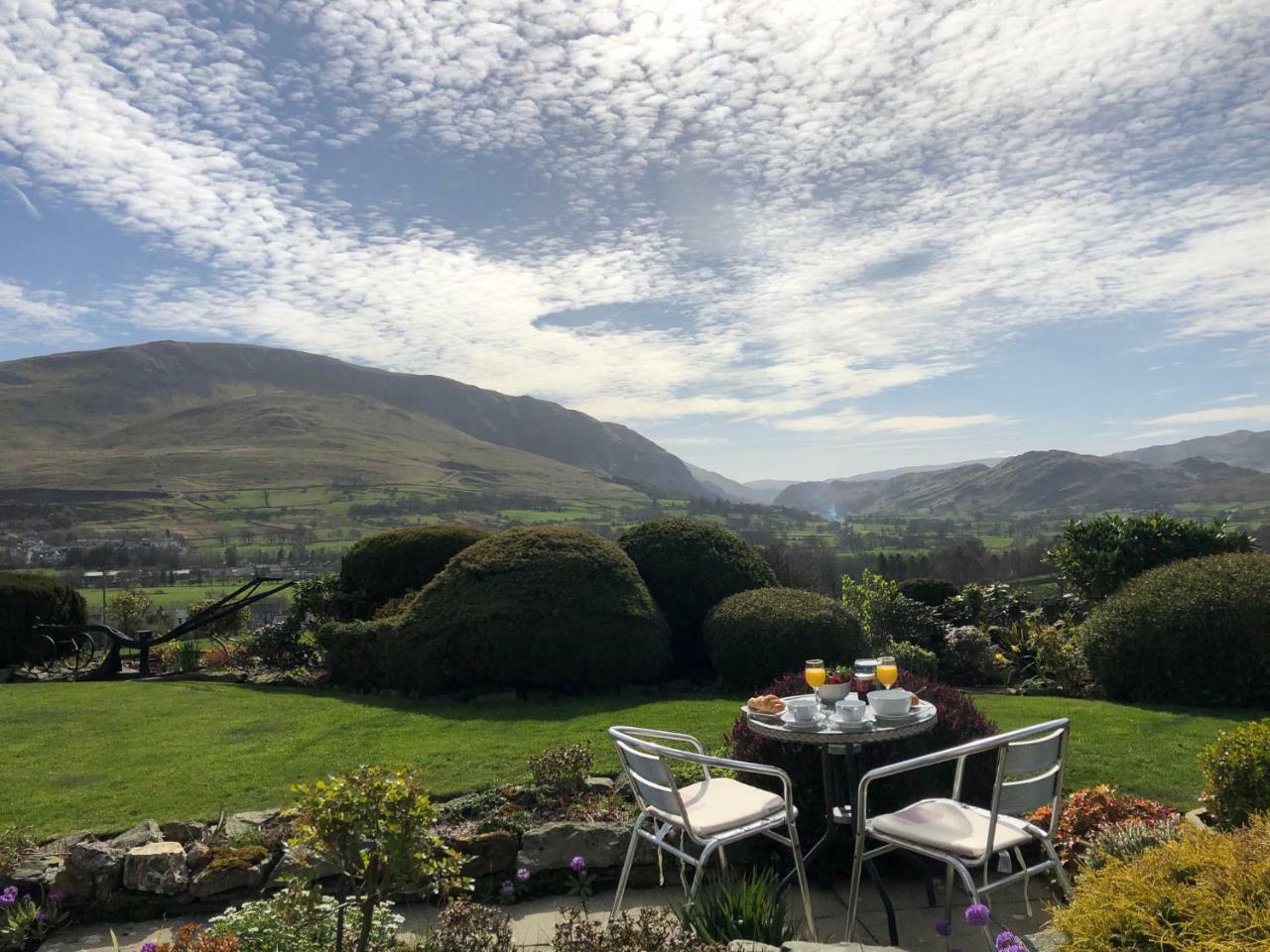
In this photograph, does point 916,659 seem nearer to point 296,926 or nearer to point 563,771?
point 563,771

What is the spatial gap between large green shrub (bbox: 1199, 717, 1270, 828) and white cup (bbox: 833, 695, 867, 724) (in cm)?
212

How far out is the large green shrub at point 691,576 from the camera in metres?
12.1

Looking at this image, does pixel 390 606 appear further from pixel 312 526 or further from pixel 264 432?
pixel 264 432

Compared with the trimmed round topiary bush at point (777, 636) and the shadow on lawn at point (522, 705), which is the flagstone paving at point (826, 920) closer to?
the shadow on lawn at point (522, 705)

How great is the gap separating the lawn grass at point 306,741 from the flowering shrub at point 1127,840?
1738 millimetres

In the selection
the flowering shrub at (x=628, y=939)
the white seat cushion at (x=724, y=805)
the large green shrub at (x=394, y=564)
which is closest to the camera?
the flowering shrub at (x=628, y=939)

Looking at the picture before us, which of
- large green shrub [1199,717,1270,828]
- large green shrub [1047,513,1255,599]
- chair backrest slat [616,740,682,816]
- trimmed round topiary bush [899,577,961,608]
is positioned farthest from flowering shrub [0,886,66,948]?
trimmed round topiary bush [899,577,961,608]

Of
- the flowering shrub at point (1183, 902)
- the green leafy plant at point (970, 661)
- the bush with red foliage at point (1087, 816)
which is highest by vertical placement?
the flowering shrub at point (1183, 902)

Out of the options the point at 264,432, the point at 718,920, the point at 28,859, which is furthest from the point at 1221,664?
the point at 264,432

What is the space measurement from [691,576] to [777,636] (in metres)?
2.16

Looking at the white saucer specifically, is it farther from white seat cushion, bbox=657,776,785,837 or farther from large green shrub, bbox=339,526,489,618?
large green shrub, bbox=339,526,489,618

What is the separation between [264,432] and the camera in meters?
123

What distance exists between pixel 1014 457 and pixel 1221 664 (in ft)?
489

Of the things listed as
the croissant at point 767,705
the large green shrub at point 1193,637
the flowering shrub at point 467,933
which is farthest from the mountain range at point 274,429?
the flowering shrub at point 467,933
